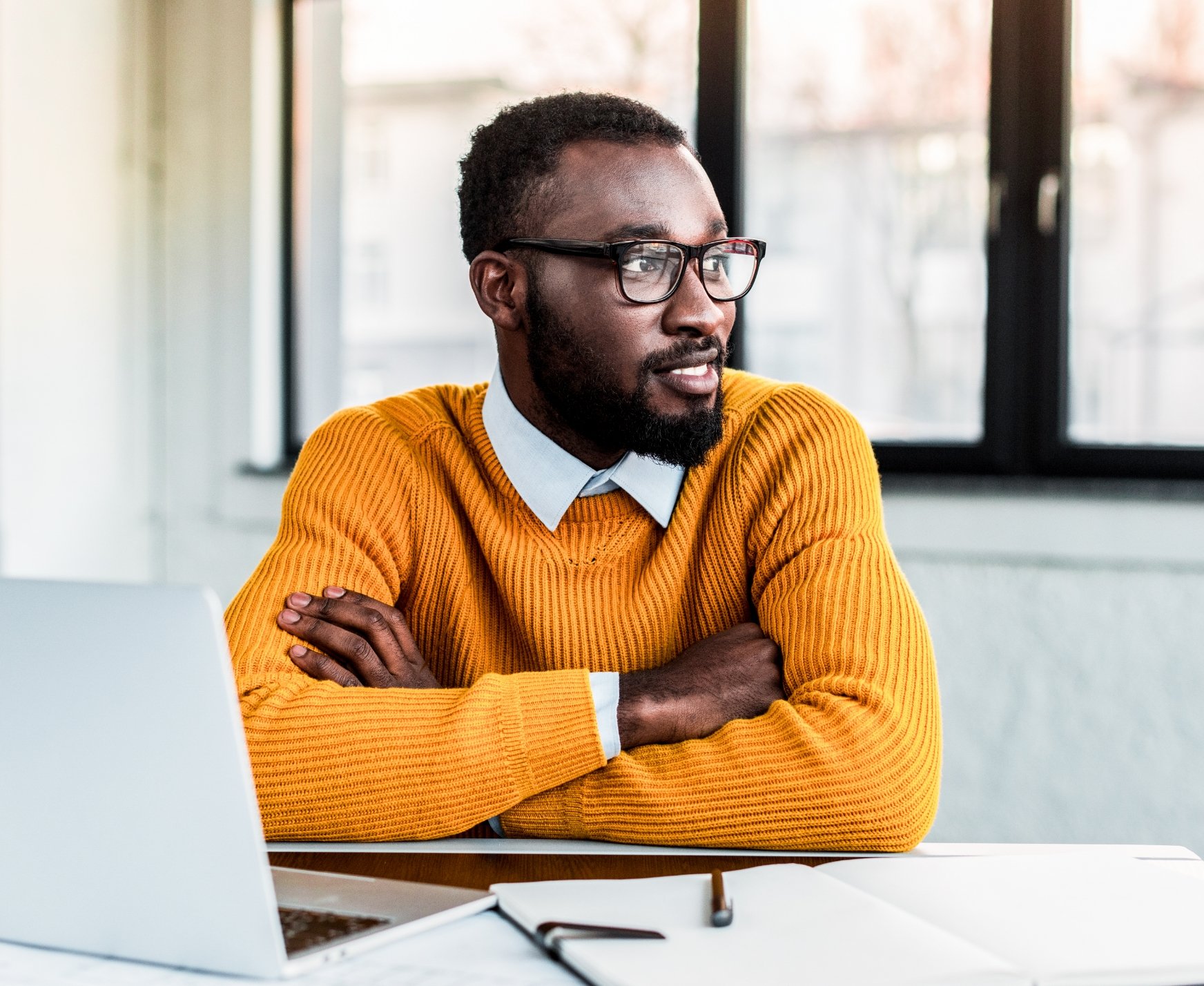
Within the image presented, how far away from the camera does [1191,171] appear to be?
2498mm

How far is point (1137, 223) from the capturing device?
254 cm

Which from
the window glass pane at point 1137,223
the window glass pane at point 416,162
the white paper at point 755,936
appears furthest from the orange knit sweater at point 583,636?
the window glass pane at point 416,162

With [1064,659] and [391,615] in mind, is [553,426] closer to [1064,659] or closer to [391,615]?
[391,615]

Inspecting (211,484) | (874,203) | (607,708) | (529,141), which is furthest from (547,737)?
(211,484)

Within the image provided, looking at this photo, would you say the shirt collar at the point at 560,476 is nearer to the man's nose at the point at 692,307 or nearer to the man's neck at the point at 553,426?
the man's neck at the point at 553,426

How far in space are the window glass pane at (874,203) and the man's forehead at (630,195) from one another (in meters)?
1.38

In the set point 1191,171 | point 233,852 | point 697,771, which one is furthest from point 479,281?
point 1191,171

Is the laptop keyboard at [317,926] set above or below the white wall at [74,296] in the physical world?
below

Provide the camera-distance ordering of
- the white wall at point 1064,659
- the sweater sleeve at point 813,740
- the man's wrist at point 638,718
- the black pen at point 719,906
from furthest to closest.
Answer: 1. the white wall at point 1064,659
2. the man's wrist at point 638,718
3. the sweater sleeve at point 813,740
4. the black pen at point 719,906

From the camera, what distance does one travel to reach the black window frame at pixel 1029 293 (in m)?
2.52

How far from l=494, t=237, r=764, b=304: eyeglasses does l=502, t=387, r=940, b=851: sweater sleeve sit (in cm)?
24

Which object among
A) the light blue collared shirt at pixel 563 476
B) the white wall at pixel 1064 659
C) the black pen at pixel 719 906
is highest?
the light blue collared shirt at pixel 563 476

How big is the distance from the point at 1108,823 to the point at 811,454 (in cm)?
150

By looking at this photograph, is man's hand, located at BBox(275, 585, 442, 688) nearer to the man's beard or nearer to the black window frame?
the man's beard
